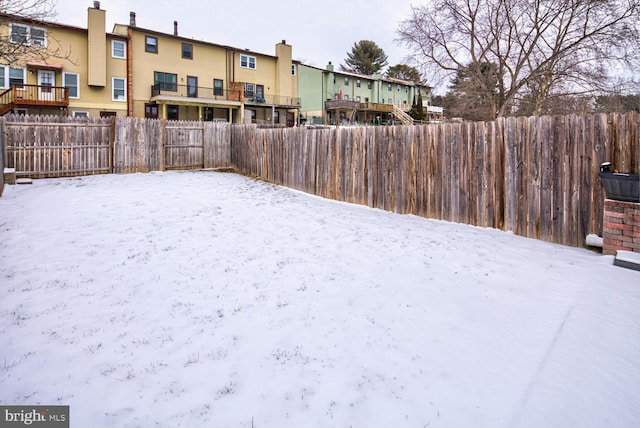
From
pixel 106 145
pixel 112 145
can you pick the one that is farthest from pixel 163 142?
pixel 106 145

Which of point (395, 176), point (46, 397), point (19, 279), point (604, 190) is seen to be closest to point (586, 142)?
point (604, 190)

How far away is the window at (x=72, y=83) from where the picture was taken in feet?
85.4

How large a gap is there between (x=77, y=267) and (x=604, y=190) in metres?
7.43

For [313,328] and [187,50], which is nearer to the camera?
[313,328]

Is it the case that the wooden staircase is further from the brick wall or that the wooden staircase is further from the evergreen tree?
the brick wall

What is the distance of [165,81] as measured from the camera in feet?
99.3

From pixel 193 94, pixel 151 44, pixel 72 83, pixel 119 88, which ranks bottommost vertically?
pixel 72 83

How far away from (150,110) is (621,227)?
31090 millimetres

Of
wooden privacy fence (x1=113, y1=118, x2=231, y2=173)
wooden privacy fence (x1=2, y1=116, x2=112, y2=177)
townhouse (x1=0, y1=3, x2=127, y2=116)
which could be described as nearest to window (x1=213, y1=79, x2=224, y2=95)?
townhouse (x1=0, y1=3, x2=127, y2=116)

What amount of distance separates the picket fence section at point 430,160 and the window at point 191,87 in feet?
57.8

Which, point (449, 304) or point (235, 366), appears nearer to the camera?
point (235, 366)

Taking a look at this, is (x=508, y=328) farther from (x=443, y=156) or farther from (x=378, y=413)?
(x=443, y=156)

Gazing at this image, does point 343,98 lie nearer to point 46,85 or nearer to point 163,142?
point 46,85

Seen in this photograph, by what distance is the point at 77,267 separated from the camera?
196 inches
